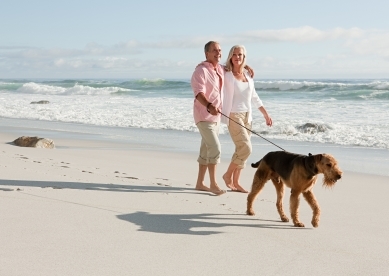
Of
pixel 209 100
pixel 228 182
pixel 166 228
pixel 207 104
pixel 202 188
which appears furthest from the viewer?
pixel 228 182

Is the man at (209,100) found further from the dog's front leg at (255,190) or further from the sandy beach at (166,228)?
the dog's front leg at (255,190)

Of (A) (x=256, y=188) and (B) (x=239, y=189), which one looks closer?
(A) (x=256, y=188)

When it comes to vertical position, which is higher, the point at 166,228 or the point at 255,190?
the point at 255,190

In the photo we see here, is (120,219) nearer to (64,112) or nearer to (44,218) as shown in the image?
(44,218)

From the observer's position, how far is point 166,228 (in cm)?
449

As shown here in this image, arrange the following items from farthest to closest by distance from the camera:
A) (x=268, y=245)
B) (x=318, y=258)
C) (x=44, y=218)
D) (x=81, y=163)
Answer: (x=81, y=163), (x=44, y=218), (x=268, y=245), (x=318, y=258)

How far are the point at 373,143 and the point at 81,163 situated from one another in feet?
21.5

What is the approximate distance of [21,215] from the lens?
177 inches

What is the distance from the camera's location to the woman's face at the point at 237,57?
6227 millimetres

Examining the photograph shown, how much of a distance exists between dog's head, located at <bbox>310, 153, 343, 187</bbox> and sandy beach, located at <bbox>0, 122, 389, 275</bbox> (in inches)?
19.8

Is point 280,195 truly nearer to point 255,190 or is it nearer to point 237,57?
point 255,190

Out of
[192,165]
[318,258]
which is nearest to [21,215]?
[318,258]

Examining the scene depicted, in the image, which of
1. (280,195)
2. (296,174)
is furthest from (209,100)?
(296,174)

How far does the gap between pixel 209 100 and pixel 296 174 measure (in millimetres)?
1852
